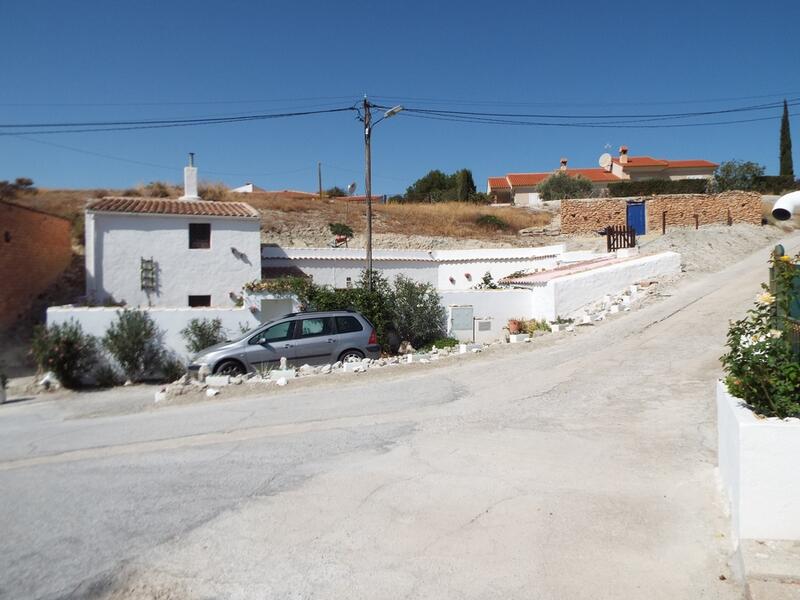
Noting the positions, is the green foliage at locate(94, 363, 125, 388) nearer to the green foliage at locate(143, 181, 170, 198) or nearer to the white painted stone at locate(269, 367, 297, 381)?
the white painted stone at locate(269, 367, 297, 381)

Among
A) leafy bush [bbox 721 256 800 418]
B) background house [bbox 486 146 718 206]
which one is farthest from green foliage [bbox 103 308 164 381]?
background house [bbox 486 146 718 206]

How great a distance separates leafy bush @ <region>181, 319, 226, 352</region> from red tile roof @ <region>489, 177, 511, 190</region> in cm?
5089

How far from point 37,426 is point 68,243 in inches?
756

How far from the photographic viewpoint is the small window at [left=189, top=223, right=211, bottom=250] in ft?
79.9

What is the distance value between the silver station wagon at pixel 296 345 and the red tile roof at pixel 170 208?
11.3 meters

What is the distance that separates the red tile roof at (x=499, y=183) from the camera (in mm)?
65500

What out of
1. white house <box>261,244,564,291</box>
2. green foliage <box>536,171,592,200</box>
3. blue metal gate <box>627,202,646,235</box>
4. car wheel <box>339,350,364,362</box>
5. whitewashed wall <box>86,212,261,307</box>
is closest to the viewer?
car wheel <box>339,350,364,362</box>

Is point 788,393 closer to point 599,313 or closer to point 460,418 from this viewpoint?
point 460,418

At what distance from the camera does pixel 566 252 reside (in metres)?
28.4

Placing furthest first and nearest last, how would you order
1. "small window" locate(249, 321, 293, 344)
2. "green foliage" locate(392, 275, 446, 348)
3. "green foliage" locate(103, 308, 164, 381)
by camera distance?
"green foliage" locate(392, 275, 446, 348) → "green foliage" locate(103, 308, 164, 381) → "small window" locate(249, 321, 293, 344)

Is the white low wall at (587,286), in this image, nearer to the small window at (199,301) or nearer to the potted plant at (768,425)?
the potted plant at (768,425)

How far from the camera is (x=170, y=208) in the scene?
24.5 metres

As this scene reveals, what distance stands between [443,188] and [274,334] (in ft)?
178

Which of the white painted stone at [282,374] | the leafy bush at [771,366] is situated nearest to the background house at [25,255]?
the white painted stone at [282,374]
